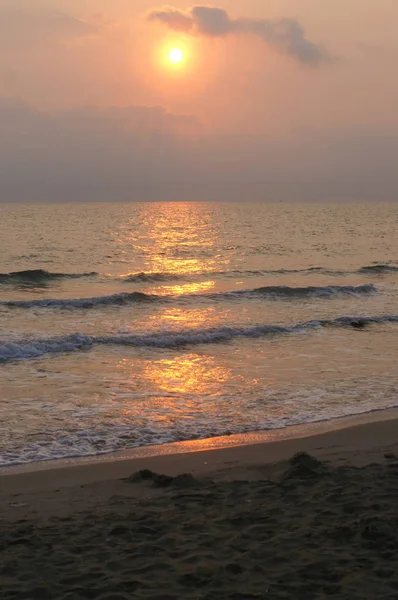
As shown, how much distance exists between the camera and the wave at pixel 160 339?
56.4 feet

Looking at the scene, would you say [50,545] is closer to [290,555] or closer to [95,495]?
[95,495]

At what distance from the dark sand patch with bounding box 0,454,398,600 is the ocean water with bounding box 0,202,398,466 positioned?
2613mm

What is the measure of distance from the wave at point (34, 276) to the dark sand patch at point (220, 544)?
95.8ft

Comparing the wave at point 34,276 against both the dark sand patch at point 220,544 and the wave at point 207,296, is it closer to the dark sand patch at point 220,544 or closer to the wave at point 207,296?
the wave at point 207,296

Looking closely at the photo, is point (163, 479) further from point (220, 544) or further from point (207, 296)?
point (207, 296)

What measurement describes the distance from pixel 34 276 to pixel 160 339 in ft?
63.7

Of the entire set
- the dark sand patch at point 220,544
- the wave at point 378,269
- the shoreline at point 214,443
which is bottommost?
the shoreline at point 214,443

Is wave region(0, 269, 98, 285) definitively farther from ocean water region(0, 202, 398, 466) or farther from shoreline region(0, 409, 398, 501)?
shoreline region(0, 409, 398, 501)

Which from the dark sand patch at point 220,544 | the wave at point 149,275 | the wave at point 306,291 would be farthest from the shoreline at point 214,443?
the wave at point 149,275

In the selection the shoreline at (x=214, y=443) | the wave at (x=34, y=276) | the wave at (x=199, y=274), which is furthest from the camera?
the wave at (x=199, y=274)

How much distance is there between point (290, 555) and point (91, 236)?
65.1 meters

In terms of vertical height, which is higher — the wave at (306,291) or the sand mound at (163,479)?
the wave at (306,291)

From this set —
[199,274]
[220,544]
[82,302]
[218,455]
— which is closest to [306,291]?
[199,274]


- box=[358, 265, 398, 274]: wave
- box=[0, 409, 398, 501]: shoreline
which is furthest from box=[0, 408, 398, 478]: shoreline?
box=[358, 265, 398, 274]: wave
